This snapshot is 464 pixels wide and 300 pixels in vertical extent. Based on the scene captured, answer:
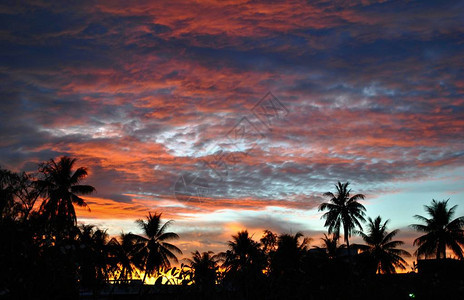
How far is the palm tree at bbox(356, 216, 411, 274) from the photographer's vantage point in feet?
171

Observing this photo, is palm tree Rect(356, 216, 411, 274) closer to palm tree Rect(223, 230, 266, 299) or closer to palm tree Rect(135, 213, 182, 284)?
palm tree Rect(135, 213, 182, 284)

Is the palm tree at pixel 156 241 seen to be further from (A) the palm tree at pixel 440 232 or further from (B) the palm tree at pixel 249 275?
(B) the palm tree at pixel 249 275

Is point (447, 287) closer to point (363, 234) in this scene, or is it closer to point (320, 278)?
point (320, 278)

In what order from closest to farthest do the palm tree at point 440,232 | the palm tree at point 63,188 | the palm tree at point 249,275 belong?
the palm tree at point 249,275, the palm tree at point 63,188, the palm tree at point 440,232

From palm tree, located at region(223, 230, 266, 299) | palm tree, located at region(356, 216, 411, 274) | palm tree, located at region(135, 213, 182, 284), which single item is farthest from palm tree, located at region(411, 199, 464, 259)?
palm tree, located at region(223, 230, 266, 299)

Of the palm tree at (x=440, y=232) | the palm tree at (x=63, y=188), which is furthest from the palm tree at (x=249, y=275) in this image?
the palm tree at (x=440, y=232)

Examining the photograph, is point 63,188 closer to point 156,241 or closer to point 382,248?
point 156,241

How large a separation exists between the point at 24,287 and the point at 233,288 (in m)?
3.61

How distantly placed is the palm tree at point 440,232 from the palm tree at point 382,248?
3877mm

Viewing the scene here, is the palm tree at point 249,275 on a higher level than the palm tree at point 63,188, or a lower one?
lower

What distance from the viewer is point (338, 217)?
50.2 m

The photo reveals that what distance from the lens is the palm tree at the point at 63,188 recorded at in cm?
3506

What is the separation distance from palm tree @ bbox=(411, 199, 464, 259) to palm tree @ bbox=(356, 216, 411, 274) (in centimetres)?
388

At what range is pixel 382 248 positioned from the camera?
53.2m
